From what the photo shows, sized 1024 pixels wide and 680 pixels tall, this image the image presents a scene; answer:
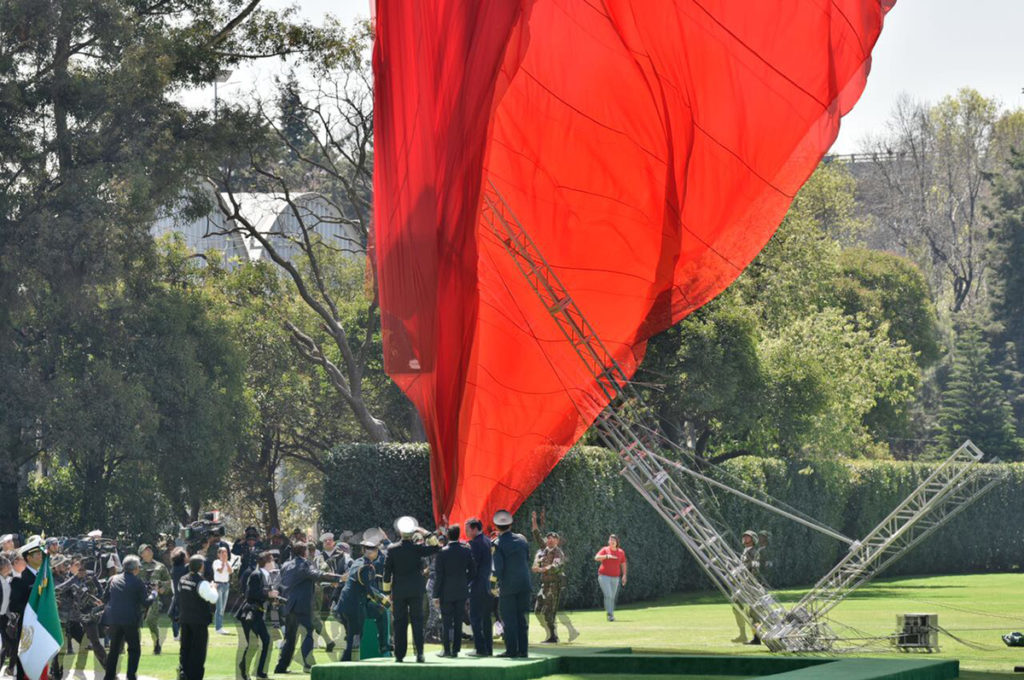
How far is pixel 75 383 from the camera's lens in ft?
120

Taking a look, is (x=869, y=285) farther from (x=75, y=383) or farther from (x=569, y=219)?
(x=569, y=219)

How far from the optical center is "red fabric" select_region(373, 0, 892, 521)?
68.3 feet

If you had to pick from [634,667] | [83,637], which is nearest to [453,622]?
[634,667]

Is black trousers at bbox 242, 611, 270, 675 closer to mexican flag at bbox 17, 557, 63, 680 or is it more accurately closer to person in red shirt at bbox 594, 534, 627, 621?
mexican flag at bbox 17, 557, 63, 680

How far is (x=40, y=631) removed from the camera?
16.9 meters

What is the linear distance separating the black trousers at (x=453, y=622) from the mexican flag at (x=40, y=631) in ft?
14.6

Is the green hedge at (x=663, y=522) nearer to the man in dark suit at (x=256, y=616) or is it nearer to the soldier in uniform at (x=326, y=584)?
the soldier in uniform at (x=326, y=584)

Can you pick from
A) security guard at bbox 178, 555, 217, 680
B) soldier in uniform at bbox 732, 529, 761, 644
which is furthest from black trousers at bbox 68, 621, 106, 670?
soldier in uniform at bbox 732, 529, 761, 644

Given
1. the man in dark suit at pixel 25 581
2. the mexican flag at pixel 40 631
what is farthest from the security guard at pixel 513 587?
the man in dark suit at pixel 25 581

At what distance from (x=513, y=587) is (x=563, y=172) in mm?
7762

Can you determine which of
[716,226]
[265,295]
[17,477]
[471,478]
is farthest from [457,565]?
[265,295]

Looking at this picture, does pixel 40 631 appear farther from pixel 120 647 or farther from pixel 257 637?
pixel 257 637

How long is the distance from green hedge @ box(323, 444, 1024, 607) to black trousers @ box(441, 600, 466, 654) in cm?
1339

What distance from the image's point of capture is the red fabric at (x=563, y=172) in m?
Answer: 20.8
